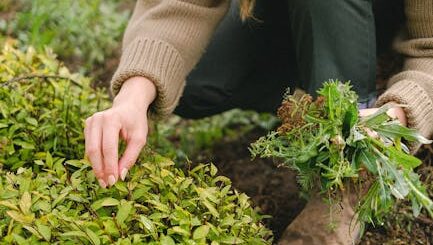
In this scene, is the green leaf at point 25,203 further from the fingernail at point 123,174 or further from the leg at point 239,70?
the leg at point 239,70

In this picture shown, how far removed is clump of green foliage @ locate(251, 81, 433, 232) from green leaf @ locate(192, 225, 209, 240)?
7.5 inches

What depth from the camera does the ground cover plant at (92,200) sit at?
4.19 feet

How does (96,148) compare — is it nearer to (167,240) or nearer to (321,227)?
(167,240)

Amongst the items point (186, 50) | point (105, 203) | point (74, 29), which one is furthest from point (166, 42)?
point (74, 29)

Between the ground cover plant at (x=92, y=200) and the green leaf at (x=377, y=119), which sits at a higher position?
the green leaf at (x=377, y=119)

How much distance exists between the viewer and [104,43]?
2.96 meters

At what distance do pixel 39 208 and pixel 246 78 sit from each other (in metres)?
1.03

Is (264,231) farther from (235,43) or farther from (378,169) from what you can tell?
(235,43)

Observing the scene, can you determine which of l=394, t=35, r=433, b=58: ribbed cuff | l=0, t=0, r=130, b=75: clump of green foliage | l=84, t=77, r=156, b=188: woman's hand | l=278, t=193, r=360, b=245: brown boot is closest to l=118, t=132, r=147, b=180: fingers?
l=84, t=77, r=156, b=188: woman's hand

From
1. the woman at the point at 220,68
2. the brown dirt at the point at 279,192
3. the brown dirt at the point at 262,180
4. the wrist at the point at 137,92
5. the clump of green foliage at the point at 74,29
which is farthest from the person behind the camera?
the clump of green foliage at the point at 74,29

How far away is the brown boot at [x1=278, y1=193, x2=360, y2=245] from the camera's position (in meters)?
1.61

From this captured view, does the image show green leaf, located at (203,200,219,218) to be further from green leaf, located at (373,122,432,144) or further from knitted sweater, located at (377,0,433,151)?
knitted sweater, located at (377,0,433,151)

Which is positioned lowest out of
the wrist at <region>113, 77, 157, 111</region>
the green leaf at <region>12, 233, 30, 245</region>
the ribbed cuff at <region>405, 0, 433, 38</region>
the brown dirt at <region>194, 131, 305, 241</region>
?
the brown dirt at <region>194, 131, 305, 241</region>

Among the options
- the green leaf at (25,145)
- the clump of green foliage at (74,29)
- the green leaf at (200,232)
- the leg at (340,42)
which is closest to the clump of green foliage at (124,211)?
the green leaf at (200,232)
